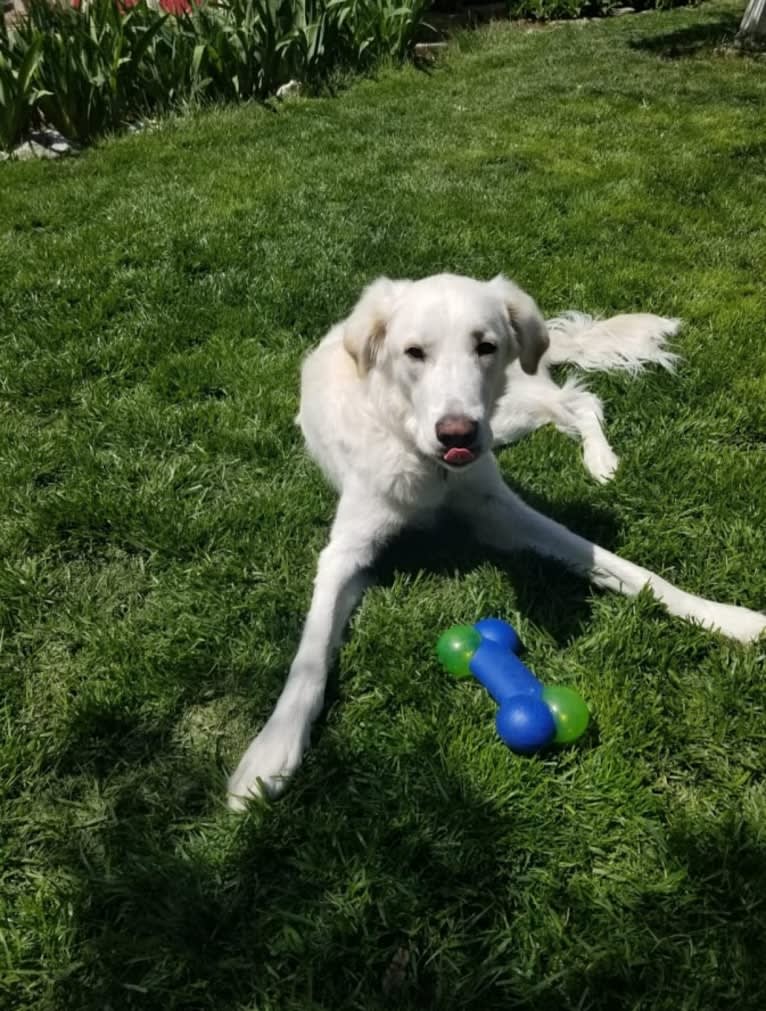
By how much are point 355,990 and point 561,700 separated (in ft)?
2.63

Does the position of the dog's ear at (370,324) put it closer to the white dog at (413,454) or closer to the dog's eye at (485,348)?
the white dog at (413,454)

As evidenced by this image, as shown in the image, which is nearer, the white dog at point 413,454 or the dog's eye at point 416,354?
the white dog at point 413,454

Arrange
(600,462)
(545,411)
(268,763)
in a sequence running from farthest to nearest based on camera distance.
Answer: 1. (545,411)
2. (600,462)
3. (268,763)

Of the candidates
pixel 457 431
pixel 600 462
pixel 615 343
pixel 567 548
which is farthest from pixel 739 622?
pixel 615 343

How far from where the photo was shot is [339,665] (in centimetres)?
217

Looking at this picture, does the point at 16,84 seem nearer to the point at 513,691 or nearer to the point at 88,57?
the point at 88,57

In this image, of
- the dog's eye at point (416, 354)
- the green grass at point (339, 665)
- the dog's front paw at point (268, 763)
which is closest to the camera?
the green grass at point (339, 665)

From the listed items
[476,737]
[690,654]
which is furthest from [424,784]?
[690,654]

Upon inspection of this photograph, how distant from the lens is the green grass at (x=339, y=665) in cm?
153

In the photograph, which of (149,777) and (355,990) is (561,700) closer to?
(355,990)

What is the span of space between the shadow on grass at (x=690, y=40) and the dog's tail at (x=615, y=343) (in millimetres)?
7381

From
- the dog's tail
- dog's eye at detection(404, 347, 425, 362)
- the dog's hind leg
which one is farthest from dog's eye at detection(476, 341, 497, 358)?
the dog's tail

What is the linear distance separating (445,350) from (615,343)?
1.61m

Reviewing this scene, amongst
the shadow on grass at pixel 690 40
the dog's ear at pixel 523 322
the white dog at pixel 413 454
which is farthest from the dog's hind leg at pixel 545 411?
the shadow on grass at pixel 690 40
